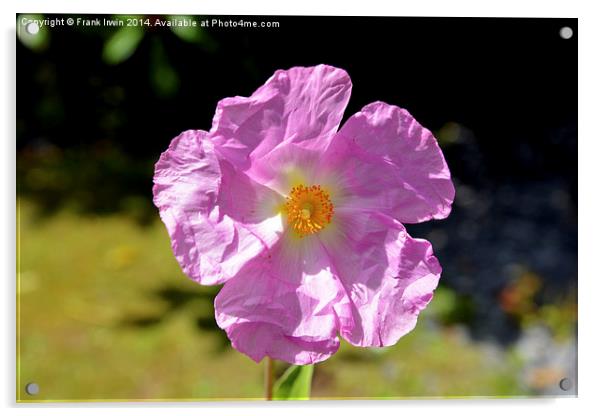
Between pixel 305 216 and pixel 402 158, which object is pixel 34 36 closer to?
pixel 305 216

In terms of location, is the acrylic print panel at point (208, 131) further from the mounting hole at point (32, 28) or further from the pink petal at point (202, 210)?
the pink petal at point (202, 210)

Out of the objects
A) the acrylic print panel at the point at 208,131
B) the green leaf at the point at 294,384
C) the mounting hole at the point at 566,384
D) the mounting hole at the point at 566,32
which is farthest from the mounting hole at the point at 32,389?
the mounting hole at the point at 566,32

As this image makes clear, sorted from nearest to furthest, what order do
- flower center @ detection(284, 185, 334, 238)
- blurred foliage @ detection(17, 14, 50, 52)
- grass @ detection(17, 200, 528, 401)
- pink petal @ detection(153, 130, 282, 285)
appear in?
1. pink petal @ detection(153, 130, 282, 285)
2. flower center @ detection(284, 185, 334, 238)
3. blurred foliage @ detection(17, 14, 50, 52)
4. grass @ detection(17, 200, 528, 401)

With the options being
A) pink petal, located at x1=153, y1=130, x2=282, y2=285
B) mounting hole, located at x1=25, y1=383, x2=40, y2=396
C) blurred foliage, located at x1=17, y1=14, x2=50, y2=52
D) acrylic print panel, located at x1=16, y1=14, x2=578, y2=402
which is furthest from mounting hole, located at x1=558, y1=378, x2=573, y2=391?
blurred foliage, located at x1=17, y1=14, x2=50, y2=52

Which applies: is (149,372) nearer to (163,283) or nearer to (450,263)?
(163,283)

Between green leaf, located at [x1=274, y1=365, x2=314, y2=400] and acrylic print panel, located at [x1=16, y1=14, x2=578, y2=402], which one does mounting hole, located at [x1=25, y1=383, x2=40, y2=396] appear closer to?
acrylic print panel, located at [x1=16, y1=14, x2=578, y2=402]

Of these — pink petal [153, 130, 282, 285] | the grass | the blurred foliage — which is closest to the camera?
pink petal [153, 130, 282, 285]
